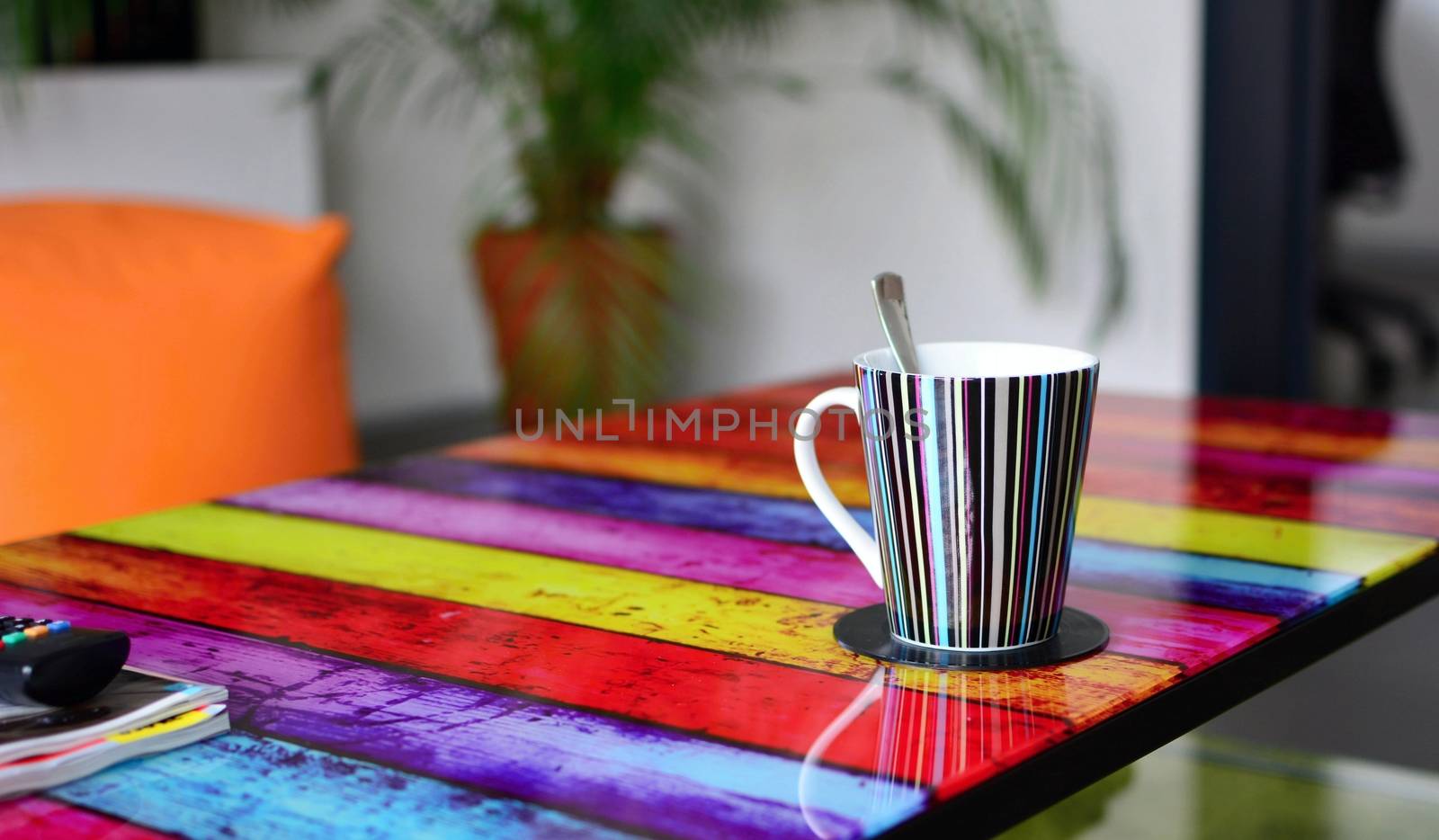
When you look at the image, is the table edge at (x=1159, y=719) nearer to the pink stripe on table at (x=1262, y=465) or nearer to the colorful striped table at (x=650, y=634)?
the colorful striped table at (x=650, y=634)

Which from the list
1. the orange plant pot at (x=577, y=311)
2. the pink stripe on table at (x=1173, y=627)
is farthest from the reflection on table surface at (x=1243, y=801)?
the orange plant pot at (x=577, y=311)

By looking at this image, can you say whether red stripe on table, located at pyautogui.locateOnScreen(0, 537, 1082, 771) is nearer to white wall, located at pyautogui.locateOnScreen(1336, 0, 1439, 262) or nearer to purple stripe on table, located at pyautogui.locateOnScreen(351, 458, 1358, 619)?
purple stripe on table, located at pyautogui.locateOnScreen(351, 458, 1358, 619)

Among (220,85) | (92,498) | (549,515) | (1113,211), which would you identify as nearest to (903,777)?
(549,515)

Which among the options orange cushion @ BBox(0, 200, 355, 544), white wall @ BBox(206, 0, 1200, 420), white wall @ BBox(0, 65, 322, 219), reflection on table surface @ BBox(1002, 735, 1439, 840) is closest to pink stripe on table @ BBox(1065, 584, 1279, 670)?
reflection on table surface @ BBox(1002, 735, 1439, 840)

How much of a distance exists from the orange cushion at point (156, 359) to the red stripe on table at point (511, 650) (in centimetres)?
41

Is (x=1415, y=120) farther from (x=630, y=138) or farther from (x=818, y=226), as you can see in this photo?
(x=630, y=138)

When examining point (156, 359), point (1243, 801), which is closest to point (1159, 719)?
point (1243, 801)

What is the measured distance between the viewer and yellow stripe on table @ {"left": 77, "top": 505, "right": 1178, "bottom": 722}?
55 cm

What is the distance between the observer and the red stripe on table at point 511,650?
51 centimetres

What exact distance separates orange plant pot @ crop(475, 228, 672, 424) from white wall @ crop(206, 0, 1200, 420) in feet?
1.17

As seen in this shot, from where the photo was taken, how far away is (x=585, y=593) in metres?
0.68

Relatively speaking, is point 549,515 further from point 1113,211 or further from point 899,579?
point 1113,211

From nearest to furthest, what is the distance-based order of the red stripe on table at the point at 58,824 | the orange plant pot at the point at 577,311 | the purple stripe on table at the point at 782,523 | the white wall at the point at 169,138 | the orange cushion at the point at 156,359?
the red stripe on table at the point at 58,824
the purple stripe on table at the point at 782,523
the orange cushion at the point at 156,359
the orange plant pot at the point at 577,311
the white wall at the point at 169,138

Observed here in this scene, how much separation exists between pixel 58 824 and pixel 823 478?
30 centimetres
